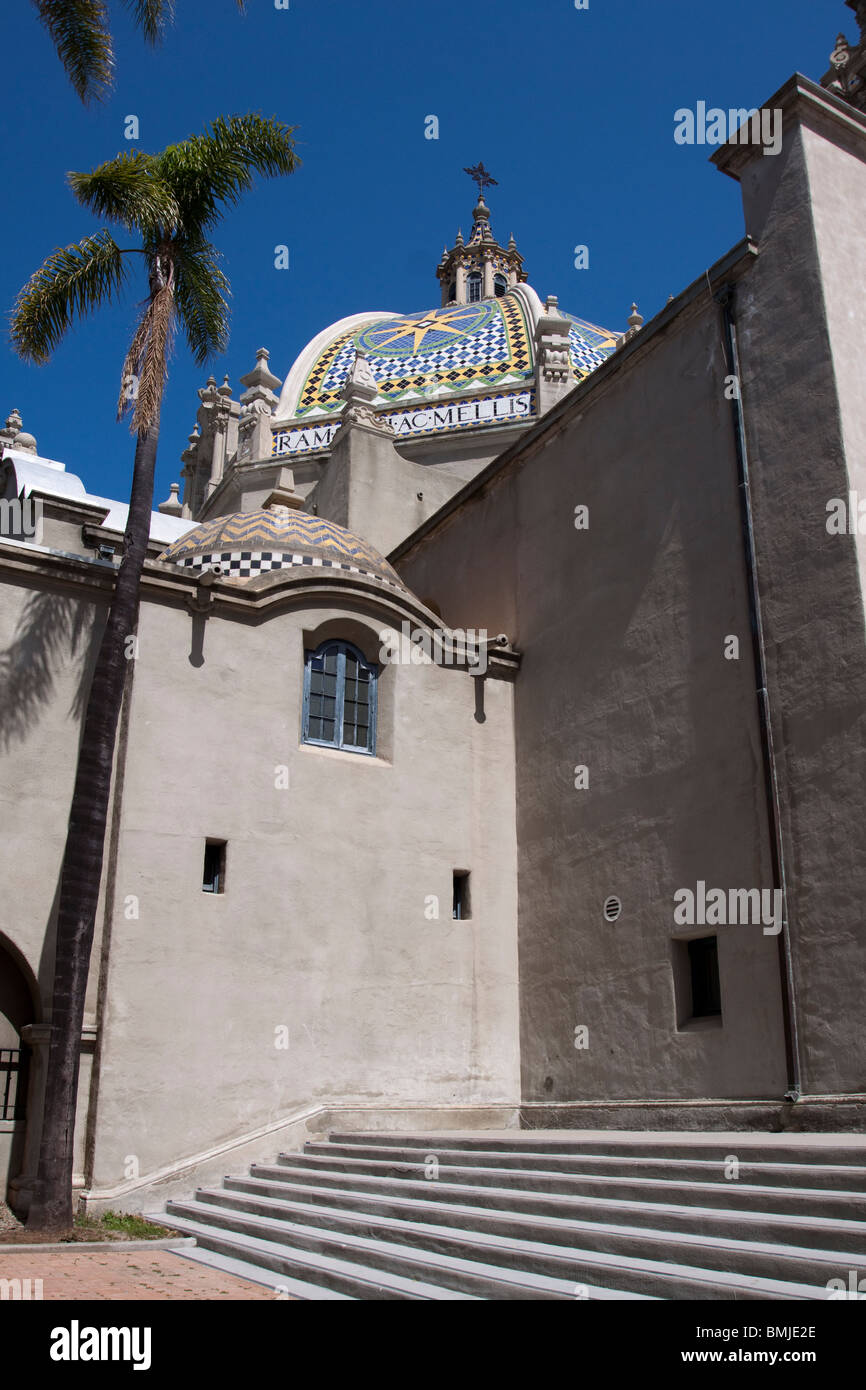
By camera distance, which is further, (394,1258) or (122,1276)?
(122,1276)

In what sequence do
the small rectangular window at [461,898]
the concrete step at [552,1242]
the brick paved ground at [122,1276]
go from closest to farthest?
the concrete step at [552,1242] → the brick paved ground at [122,1276] → the small rectangular window at [461,898]

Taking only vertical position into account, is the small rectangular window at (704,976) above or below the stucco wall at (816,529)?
below

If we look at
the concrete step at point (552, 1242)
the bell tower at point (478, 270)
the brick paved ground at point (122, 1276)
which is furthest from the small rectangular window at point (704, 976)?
the bell tower at point (478, 270)

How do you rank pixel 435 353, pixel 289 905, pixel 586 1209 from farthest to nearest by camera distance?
1. pixel 435 353
2. pixel 289 905
3. pixel 586 1209

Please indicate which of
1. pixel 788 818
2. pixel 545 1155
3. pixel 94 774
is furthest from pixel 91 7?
pixel 545 1155

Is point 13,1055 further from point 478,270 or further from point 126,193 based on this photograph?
point 478,270

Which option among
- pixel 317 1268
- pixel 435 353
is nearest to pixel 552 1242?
pixel 317 1268

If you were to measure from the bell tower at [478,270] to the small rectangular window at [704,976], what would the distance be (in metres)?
31.1

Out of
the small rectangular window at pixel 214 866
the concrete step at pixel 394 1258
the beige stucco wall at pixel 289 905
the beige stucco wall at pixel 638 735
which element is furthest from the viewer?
the small rectangular window at pixel 214 866

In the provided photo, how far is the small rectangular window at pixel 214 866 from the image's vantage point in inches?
516

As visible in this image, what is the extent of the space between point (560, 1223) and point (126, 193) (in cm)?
1129

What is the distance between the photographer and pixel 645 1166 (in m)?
7.94

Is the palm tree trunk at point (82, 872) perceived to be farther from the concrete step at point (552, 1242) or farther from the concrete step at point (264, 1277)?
the concrete step at point (552, 1242)
